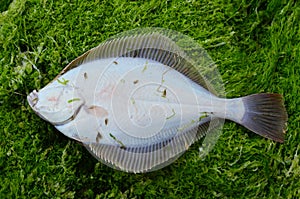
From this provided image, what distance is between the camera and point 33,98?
6.12 ft

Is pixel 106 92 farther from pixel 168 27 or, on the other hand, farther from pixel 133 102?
pixel 168 27

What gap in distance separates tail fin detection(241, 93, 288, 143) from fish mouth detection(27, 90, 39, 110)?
0.65 m

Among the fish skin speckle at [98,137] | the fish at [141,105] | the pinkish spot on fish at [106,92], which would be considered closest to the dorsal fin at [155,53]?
the fish at [141,105]

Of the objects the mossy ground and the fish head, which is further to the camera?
the mossy ground

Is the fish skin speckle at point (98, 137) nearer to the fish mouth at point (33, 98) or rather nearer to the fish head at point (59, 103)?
the fish head at point (59, 103)

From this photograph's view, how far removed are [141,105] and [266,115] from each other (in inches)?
16.1

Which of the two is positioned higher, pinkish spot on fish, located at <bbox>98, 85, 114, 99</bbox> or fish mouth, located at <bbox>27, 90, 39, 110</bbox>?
pinkish spot on fish, located at <bbox>98, 85, 114, 99</bbox>

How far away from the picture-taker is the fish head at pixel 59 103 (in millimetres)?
1841

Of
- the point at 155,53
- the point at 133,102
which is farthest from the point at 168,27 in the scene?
the point at 133,102

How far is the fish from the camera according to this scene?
1.84 meters

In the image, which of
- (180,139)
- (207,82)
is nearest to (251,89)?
(207,82)

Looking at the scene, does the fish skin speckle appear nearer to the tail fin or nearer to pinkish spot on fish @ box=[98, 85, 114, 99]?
pinkish spot on fish @ box=[98, 85, 114, 99]

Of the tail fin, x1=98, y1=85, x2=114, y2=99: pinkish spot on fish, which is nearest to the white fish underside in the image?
x1=98, y1=85, x2=114, y2=99: pinkish spot on fish

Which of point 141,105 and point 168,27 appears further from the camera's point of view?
point 168,27
